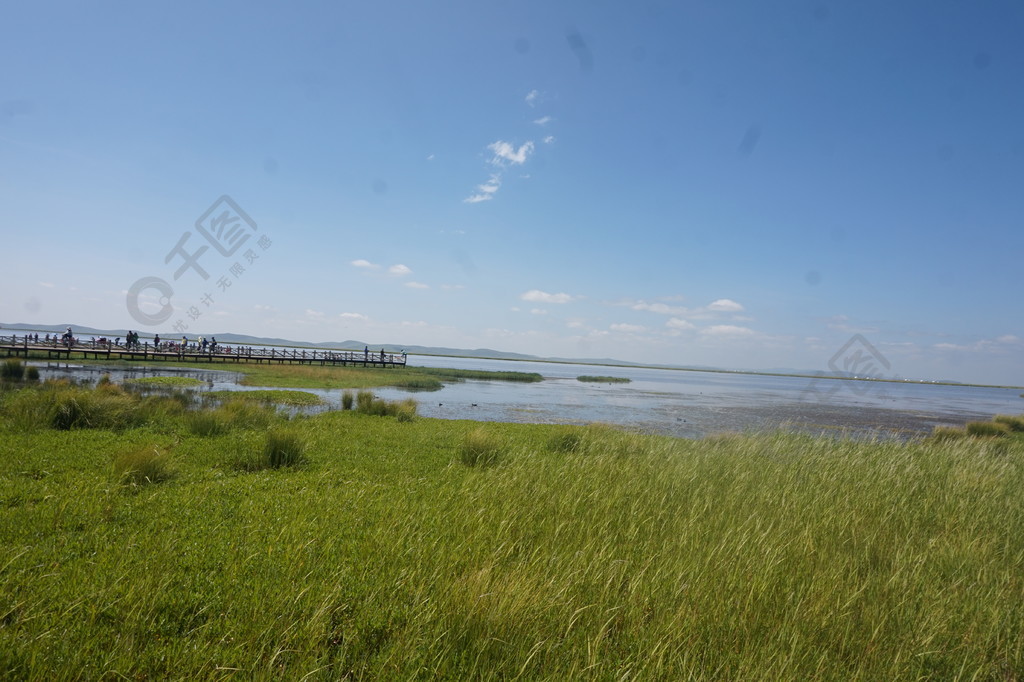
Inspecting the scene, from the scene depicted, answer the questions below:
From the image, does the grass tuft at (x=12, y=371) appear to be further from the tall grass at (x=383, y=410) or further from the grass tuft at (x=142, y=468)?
the grass tuft at (x=142, y=468)

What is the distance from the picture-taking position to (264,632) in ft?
11.1

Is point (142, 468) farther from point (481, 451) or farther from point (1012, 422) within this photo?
point (1012, 422)

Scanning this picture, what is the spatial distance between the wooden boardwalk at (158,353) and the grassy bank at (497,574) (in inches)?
1757

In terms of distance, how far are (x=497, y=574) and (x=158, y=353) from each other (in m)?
53.3

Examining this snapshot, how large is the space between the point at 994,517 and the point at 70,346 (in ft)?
188

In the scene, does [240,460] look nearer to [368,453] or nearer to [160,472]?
[160,472]

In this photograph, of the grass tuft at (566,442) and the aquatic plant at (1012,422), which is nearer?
the grass tuft at (566,442)

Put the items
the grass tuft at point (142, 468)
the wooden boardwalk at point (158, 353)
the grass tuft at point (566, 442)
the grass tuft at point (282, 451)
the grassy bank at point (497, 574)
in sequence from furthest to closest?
the wooden boardwalk at point (158, 353), the grass tuft at point (566, 442), the grass tuft at point (282, 451), the grass tuft at point (142, 468), the grassy bank at point (497, 574)

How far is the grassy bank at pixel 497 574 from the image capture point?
11.1 feet

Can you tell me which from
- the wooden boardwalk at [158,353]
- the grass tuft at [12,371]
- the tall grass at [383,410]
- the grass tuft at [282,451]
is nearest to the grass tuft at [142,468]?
the grass tuft at [282,451]

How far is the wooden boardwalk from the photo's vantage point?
41.6m

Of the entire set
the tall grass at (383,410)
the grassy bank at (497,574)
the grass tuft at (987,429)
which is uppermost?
the grassy bank at (497,574)

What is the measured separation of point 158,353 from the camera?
46062 millimetres

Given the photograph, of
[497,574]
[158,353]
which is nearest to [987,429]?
[497,574]
